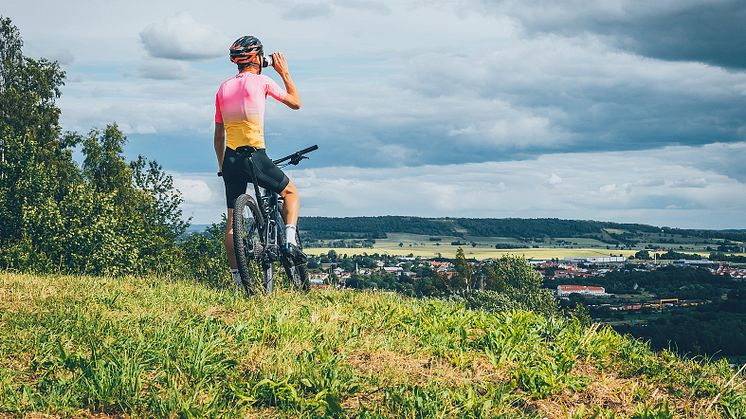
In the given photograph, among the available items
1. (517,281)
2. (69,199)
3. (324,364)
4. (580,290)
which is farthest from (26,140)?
(580,290)

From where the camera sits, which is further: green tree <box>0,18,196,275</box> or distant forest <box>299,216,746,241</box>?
distant forest <box>299,216,746,241</box>

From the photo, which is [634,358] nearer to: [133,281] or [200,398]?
[200,398]

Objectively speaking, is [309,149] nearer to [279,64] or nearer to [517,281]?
[279,64]

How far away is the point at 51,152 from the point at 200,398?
44443 millimetres

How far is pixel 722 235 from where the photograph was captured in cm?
18100

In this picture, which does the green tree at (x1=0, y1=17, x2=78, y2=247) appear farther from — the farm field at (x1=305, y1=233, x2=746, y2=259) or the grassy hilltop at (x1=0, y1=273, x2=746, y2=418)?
the farm field at (x1=305, y1=233, x2=746, y2=259)

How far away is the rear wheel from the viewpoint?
8.54 metres

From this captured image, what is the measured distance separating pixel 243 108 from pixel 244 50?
871mm

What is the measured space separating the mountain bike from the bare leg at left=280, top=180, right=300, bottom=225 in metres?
0.14

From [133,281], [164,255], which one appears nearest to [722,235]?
[164,255]

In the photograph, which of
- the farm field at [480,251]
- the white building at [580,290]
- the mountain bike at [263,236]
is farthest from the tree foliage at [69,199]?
the farm field at [480,251]

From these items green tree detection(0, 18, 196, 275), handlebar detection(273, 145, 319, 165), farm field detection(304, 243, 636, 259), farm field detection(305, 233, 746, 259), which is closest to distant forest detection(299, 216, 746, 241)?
farm field detection(305, 233, 746, 259)

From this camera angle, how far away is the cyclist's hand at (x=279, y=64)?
30.5 ft

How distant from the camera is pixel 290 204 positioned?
30.6ft
